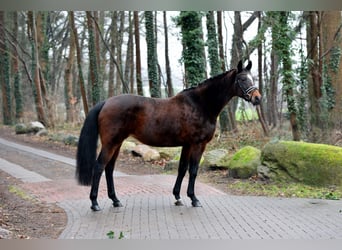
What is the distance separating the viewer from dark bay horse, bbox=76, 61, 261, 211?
4262 millimetres

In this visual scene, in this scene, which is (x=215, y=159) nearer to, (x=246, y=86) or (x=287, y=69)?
(x=246, y=86)

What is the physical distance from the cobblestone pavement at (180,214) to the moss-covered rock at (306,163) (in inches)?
23.3

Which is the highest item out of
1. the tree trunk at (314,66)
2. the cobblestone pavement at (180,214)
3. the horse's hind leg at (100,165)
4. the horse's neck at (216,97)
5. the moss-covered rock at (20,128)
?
the tree trunk at (314,66)

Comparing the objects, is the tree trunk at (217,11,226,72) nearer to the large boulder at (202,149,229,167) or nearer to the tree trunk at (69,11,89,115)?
the large boulder at (202,149,229,167)

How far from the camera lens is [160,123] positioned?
437 centimetres

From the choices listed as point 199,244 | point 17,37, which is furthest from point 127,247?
point 17,37

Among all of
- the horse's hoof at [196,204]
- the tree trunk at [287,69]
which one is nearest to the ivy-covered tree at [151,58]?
the tree trunk at [287,69]

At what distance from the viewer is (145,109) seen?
14.3ft

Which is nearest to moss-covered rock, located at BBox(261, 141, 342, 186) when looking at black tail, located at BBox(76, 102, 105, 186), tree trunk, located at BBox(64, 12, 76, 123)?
black tail, located at BBox(76, 102, 105, 186)

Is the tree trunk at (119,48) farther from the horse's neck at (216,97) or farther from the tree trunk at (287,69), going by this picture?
the horse's neck at (216,97)

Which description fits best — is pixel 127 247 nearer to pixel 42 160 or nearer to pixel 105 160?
pixel 105 160

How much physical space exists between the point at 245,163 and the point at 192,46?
2290mm

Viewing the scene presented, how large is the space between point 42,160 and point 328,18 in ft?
17.8

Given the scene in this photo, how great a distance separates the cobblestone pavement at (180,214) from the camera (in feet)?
12.4
